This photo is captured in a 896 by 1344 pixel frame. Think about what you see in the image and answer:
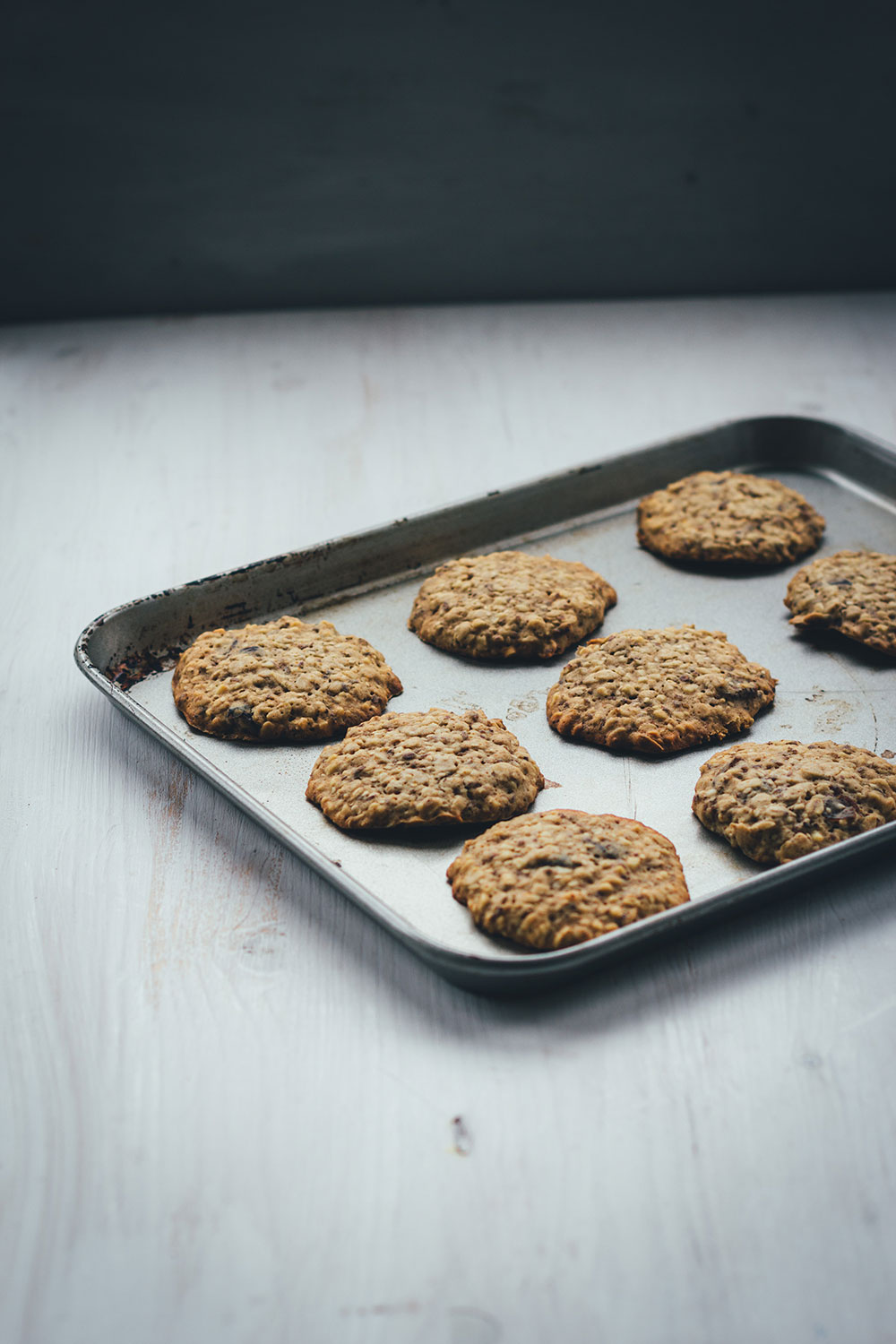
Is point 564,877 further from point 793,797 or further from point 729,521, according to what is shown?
point 729,521

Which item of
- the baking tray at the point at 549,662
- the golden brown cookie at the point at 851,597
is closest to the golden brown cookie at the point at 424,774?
the baking tray at the point at 549,662

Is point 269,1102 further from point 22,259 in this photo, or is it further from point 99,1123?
point 22,259

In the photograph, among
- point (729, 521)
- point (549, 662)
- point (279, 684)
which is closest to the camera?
point (279, 684)

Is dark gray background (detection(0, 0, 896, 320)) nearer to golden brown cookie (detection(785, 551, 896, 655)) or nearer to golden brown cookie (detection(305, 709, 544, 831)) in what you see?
golden brown cookie (detection(785, 551, 896, 655))

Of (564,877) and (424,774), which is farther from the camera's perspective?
(424,774)

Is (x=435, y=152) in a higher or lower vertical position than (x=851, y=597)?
higher

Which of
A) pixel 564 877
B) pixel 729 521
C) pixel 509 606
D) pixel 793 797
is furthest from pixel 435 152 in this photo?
pixel 564 877

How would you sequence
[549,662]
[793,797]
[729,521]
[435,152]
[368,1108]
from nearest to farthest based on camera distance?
1. [368,1108]
2. [793,797]
3. [549,662]
4. [729,521]
5. [435,152]

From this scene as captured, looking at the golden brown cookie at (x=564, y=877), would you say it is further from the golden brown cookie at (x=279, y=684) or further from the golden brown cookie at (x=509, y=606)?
the golden brown cookie at (x=509, y=606)
